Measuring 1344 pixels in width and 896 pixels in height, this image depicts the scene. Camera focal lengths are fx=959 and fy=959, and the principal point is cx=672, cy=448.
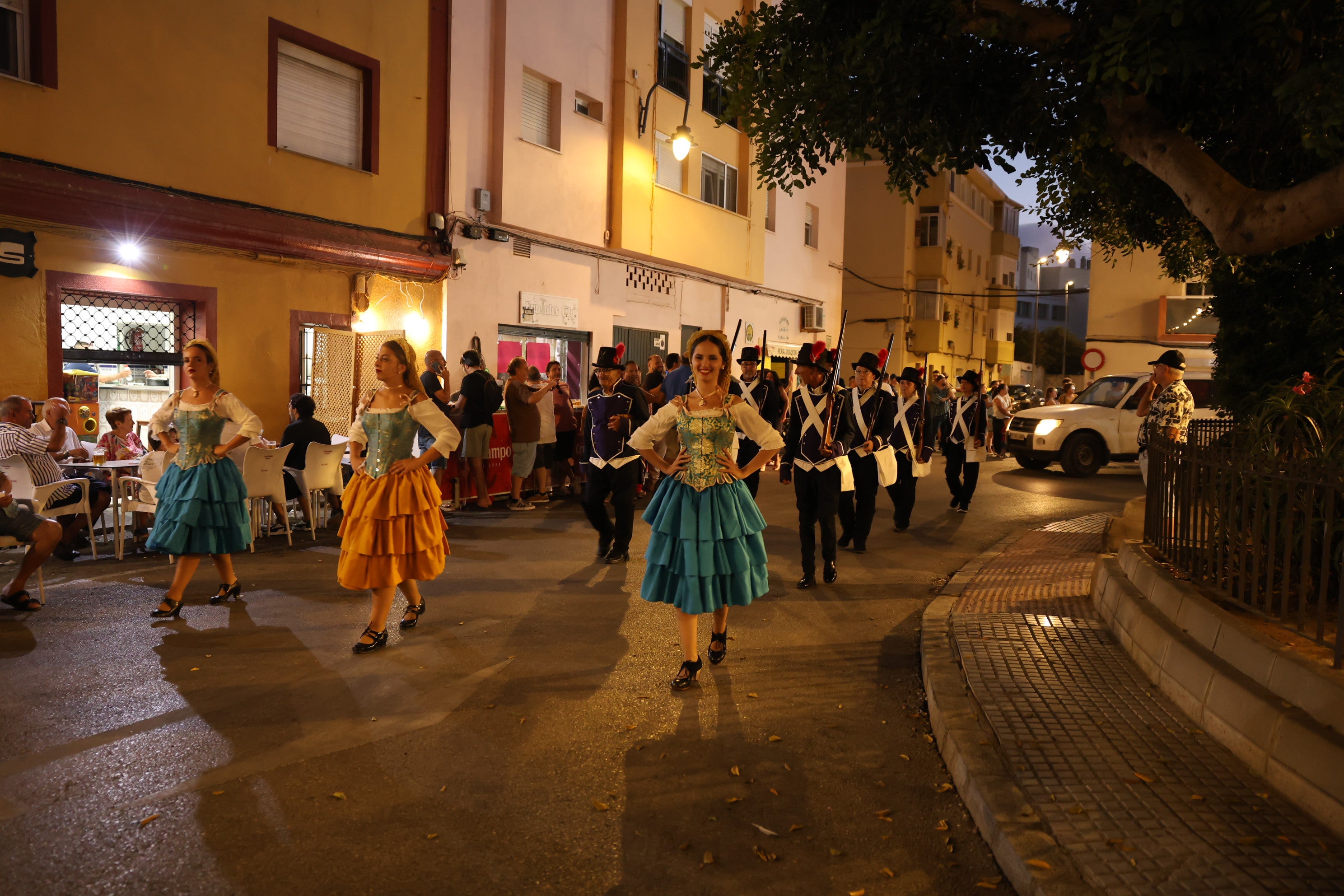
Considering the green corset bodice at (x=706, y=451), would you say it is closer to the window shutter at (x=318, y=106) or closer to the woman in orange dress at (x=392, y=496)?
the woman in orange dress at (x=392, y=496)

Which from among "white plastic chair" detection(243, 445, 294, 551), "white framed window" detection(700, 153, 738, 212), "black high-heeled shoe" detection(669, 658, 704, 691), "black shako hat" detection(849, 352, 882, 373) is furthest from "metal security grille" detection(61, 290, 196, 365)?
"white framed window" detection(700, 153, 738, 212)

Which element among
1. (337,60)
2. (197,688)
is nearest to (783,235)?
(337,60)

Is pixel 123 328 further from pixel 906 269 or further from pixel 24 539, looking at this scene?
pixel 906 269

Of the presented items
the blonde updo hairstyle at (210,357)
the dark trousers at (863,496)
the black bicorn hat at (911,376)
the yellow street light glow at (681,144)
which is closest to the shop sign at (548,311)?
the yellow street light glow at (681,144)

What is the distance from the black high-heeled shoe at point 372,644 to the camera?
5.90 meters

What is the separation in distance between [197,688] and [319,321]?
29.0 ft

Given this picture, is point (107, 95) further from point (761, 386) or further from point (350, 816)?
point (350, 816)

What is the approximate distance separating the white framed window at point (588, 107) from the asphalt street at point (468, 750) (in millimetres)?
12243

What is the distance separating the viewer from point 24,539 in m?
6.65

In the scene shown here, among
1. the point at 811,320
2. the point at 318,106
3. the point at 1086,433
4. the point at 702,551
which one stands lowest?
the point at 702,551

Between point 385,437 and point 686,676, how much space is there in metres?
2.47

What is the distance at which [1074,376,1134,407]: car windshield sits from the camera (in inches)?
738

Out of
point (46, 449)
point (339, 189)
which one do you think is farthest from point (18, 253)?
point (339, 189)

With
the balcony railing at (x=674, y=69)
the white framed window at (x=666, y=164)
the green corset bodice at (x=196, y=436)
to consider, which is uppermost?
the balcony railing at (x=674, y=69)
